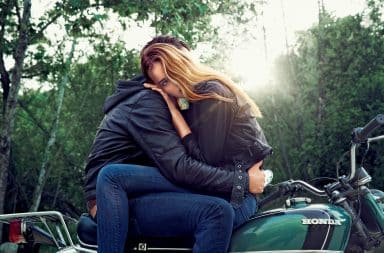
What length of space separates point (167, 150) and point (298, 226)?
0.67m

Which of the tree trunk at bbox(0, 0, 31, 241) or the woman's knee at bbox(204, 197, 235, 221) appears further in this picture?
the tree trunk at bbox(0, 0, 31, 241)

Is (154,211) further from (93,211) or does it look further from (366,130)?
(366,130)

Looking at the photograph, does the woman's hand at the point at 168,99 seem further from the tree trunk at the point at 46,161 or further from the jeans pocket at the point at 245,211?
the tree trunk at the point at 46,161

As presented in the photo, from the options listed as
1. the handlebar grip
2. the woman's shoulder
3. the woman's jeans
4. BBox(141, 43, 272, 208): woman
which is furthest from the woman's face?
the handlebar grip

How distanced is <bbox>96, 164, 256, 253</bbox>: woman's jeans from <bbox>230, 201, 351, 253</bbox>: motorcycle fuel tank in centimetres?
9

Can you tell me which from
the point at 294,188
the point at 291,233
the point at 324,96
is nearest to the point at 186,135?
the point at 291,233

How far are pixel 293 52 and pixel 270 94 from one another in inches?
78.6

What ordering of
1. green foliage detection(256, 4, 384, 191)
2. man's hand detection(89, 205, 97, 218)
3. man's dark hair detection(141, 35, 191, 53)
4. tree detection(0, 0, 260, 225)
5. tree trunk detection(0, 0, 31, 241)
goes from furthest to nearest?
1. green foliage detection(256, 4, 384, 191)
2. tree trunk detection(0, 0, 31, 241)
3. tree detection(0, 0, 260, 225)
4. man's dark hair detection(141, 35, 191, 53)
5. man's hand detection(89, 205, 97, 218)

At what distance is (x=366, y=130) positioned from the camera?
9.73 ft

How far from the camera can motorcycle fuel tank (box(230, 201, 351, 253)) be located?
268 cm

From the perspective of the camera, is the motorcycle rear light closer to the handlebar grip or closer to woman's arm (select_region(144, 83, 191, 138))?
woman's arm (select_region(144, 83, 191, 138))

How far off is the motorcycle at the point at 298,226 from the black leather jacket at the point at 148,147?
19 centimetres

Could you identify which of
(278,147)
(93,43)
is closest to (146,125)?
(93,43)

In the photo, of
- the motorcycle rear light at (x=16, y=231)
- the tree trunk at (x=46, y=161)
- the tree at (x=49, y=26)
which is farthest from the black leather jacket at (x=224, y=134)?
the tree trunk at (x=46, y=161)
